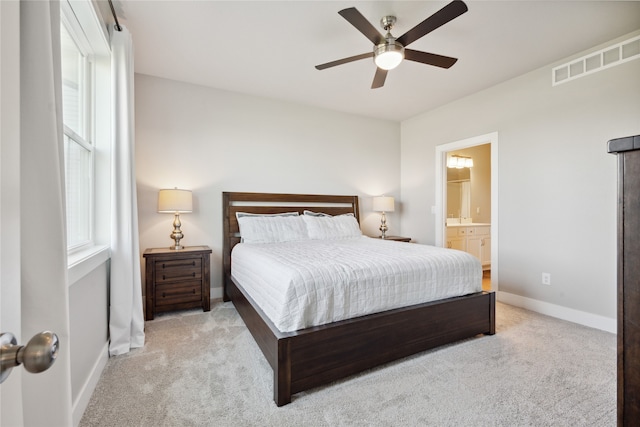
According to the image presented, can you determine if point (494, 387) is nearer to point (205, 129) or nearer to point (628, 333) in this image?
point (628, 333)

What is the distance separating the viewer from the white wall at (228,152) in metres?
3.42

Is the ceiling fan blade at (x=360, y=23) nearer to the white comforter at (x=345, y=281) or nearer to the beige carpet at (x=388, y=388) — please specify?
the white comforter at (x=345, y=281)

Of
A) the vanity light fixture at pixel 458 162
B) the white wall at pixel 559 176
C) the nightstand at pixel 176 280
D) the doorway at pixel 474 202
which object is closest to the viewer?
the white wall at pixel 559 176

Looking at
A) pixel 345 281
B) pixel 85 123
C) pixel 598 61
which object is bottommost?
pixel 345 281

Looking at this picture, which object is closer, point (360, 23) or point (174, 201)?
point (360, 23)

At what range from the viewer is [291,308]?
5.75ft

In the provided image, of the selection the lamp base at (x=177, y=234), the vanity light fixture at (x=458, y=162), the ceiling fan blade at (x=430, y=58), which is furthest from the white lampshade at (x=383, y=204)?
the lamp base at (x=177, y=234)

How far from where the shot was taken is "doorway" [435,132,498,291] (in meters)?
3.62

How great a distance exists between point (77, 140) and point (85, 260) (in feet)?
2.85


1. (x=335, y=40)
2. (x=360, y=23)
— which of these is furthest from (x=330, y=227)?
(x=360, y=23)

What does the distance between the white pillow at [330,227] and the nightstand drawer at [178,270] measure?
54.0 inches

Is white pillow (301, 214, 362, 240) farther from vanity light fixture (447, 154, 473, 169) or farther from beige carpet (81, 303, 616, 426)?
vanity light fixture (447, 154, 473, 169)

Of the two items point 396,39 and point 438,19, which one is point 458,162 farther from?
point 438,19

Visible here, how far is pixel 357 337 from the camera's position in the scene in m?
1.89
